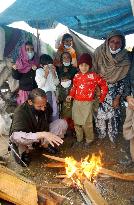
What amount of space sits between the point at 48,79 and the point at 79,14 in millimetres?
1474

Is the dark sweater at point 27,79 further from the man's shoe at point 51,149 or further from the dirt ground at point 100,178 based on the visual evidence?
the man's shoe at point 51,149

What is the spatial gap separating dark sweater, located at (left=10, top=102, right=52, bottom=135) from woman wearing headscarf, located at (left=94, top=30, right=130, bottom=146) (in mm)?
1176

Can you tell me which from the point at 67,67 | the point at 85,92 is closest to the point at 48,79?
the point at 67,67

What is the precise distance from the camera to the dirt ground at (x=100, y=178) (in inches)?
190

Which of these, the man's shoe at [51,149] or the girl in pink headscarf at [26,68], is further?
the girl in pink headscarf at [26,68]

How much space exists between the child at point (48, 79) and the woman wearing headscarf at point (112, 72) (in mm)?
862

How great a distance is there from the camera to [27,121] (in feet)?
18.2

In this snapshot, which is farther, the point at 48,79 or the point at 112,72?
the point at 48,79

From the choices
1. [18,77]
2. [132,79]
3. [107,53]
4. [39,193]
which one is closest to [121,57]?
[107,53]

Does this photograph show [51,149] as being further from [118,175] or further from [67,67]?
[67,67]

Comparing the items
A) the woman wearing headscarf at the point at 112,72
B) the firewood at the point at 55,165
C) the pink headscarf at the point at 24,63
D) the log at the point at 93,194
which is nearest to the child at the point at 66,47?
the pink headscarf at the point at 24,63

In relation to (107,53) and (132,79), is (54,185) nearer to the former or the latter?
(132,79)

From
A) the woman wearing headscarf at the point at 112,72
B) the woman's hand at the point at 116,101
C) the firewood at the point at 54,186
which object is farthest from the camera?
the woman's hand at the point at 116,101

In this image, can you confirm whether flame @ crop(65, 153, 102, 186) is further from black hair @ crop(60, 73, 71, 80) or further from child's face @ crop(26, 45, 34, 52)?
child's face @ crop(26, 45, 34, 52)
